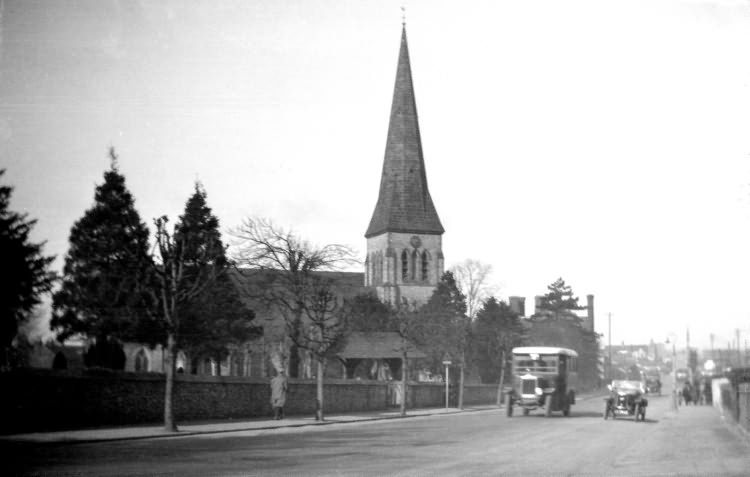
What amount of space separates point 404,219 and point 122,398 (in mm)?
74856

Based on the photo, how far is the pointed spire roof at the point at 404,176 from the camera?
97.4m

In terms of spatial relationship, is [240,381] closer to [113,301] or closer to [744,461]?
[113,301]

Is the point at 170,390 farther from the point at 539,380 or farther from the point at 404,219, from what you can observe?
the point at 404,219

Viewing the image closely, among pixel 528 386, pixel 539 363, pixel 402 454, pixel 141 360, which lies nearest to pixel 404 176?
pixel 141 360

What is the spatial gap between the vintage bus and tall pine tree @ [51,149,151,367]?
18.9m

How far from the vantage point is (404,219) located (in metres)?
101

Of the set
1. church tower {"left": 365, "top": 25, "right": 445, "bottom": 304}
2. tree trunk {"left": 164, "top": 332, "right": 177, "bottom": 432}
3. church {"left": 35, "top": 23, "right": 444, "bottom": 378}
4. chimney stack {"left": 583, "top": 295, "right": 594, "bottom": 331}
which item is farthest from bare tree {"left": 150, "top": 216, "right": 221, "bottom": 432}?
chimney stack {"left": 583, "top": 295, "right": 594, "bottom": 331}

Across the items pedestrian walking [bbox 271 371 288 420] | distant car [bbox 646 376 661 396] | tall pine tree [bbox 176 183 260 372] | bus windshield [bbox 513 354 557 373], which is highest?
tall pine tree [bbox 176 183 260 372]

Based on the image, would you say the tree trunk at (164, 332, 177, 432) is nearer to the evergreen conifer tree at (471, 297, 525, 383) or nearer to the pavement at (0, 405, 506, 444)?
the pavement at (0, 405, 506, 444)

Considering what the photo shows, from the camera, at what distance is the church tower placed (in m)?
97.8

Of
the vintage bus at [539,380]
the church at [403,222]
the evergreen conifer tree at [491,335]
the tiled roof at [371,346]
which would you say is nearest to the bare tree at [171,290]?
the vintage bus at [539,380]

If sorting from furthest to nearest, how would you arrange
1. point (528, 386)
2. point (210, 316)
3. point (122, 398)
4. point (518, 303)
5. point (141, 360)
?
point (518, 303) → point (141, 360) → point (210, 316) → point (528, 386) → point (122, 398)

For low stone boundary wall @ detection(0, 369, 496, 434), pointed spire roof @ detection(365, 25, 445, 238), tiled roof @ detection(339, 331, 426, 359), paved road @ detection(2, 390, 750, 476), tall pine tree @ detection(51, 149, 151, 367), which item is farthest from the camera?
pointed spire roof @ detection(365, 25, 445, 238)

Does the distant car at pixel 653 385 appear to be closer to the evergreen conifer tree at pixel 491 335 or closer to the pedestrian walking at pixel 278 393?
the evergreen conifer tree at pixel 491 335
